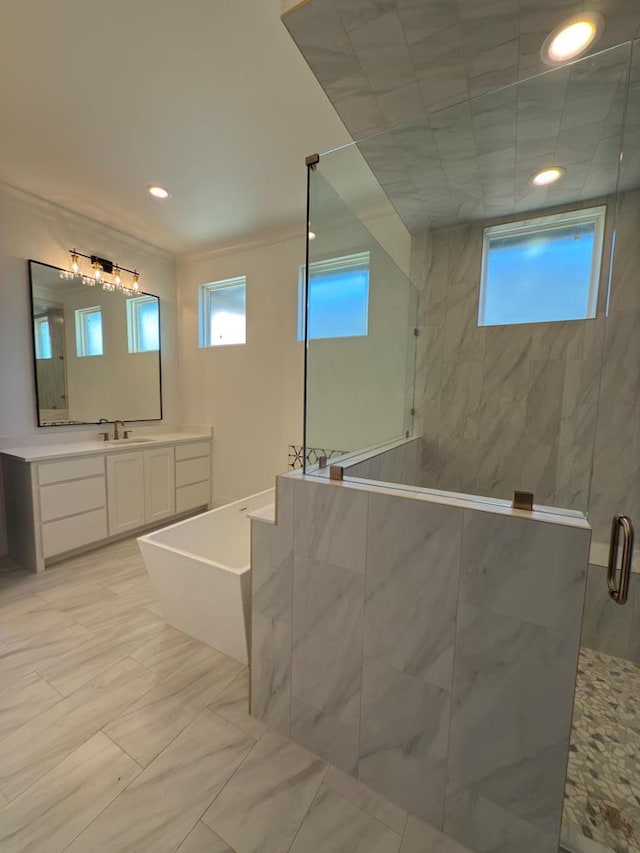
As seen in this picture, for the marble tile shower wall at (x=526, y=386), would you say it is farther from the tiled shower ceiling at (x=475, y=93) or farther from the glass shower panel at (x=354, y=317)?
the tiled shower ceiling at (x=475, y=93)

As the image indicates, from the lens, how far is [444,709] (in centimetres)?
98

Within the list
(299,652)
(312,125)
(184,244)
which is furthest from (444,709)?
(184,244)

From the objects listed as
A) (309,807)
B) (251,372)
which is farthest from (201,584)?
(251,372)

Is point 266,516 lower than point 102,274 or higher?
lower

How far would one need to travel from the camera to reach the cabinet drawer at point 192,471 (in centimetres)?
335

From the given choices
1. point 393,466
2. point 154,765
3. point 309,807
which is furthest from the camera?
point 393,466

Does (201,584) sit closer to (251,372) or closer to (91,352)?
(251,372)

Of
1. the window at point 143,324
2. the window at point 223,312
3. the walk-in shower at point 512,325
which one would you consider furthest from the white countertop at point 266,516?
the window at point 143,324

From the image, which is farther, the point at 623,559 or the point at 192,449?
the point at 192,449

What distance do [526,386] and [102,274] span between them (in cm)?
369

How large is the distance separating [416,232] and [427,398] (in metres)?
1.23

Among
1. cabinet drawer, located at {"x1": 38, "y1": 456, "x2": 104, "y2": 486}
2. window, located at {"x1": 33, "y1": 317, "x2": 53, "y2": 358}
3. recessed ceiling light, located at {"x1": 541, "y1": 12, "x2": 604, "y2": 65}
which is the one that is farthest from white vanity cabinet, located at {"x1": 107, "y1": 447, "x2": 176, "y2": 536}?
recessed ceiling light, located at {"x1": 541, "y1": 12, "x2": 604, "y2": 65}

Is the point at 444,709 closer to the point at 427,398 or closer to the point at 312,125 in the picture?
the point at 427,398

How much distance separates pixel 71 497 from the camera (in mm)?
2508
